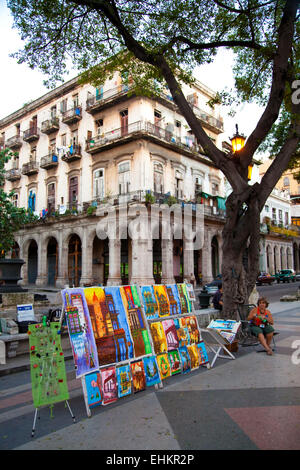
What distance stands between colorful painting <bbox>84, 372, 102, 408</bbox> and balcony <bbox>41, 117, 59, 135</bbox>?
28.5 meters

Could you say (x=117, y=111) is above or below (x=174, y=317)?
above

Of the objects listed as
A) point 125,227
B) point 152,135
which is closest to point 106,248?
point 125,227


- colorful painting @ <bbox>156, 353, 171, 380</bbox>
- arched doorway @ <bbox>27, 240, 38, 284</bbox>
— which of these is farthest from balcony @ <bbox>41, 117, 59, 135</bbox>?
colorful painting @ <bbox>156, 353, 171, 380</bbox>

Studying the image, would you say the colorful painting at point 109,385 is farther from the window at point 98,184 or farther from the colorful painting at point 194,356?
the window at point 98,184

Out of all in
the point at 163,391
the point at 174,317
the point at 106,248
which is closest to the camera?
the point at 163,391

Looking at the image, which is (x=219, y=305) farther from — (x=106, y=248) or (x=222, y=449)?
(x=106, y=248)

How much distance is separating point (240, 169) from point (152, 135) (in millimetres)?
16450

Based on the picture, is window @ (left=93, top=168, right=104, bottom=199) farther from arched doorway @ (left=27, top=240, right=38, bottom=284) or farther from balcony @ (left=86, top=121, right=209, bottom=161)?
arched doorway @ (left=27, top=240, right=38, bottom=284)

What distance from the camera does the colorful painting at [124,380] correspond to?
4.41m

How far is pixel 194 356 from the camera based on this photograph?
227 inches

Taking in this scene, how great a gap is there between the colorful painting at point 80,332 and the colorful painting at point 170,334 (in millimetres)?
1497

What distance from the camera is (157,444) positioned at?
10.4ft

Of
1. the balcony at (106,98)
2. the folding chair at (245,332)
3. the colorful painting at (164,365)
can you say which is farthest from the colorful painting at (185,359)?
the balcony at (106,98)

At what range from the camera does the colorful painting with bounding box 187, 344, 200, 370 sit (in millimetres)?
5711
